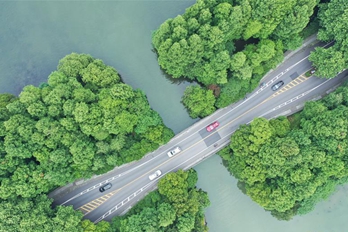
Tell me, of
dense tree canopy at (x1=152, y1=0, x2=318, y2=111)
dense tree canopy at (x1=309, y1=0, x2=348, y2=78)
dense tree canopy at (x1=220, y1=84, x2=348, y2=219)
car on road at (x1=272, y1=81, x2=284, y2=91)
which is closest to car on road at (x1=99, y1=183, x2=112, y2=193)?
dense tree canopy at (x1=152, y1=0, x2=318, y2=111)

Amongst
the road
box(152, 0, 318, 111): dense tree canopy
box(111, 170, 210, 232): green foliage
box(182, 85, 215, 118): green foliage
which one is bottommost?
box(111, 170, 210, 232): green foliage

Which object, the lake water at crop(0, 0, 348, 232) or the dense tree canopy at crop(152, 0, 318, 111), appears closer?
the dense tree canopy at crop(152, 0, 318, 111)

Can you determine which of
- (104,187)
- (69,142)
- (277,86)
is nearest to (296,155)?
(277,86)

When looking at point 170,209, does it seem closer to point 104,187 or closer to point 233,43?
point 104,187

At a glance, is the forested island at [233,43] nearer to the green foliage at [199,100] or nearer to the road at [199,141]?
the green foliage at [199,100]

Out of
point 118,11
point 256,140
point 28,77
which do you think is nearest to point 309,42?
point 256,140

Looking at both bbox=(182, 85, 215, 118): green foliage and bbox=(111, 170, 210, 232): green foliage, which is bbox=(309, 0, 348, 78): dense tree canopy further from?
bbox=(111, 170, 210, 232): green foliage

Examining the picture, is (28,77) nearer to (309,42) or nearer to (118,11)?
(118,11)
